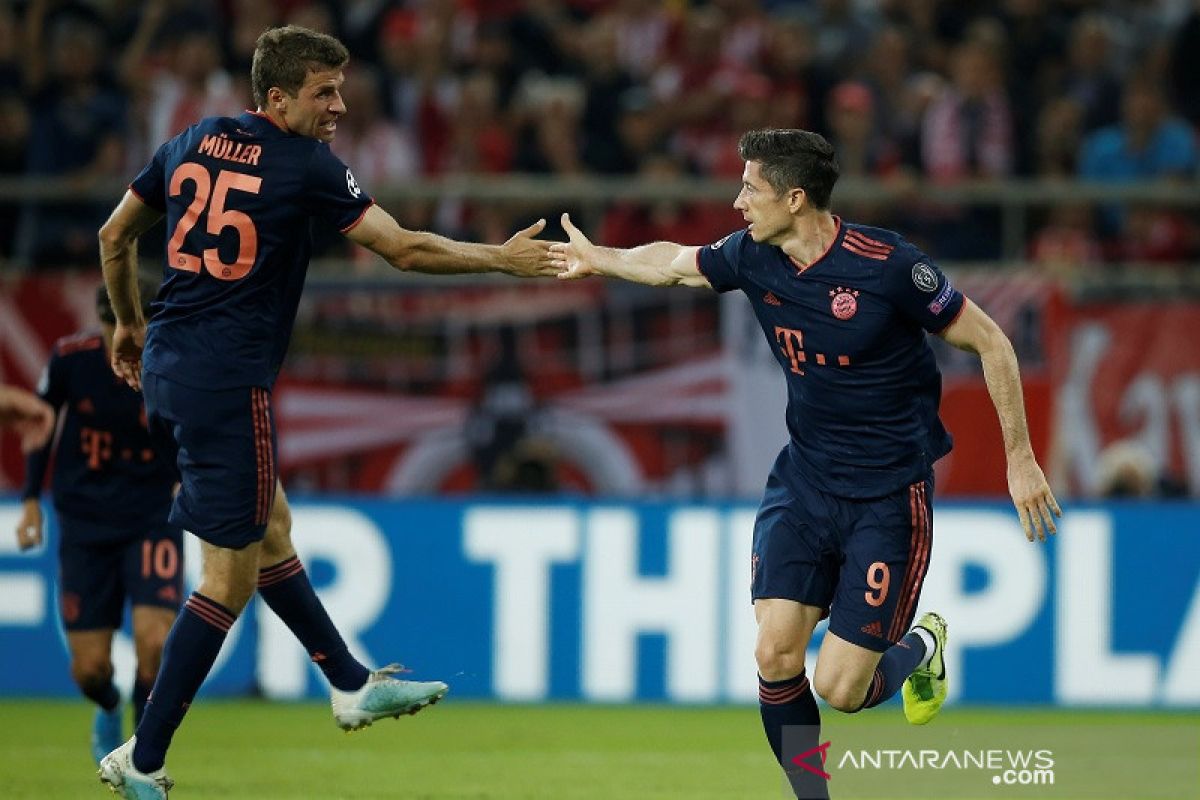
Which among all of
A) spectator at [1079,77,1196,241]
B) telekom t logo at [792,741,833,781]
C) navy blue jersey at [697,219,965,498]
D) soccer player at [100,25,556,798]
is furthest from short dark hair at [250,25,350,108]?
spectator at [1079,77,1196,241]

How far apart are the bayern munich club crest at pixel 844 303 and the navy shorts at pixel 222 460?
202 cm

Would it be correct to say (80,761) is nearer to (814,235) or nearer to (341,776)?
(341,776)

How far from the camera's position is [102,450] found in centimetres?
919

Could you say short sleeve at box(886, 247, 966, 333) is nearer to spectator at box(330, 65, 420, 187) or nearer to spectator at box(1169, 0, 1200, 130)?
spectator at box(330, 65, 420, 187)

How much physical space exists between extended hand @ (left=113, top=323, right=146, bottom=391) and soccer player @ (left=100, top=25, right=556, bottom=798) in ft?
1.37

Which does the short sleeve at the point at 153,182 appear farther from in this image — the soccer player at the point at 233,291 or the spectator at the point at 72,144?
the spectator at the point at 72,144

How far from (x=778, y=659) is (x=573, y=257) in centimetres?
168

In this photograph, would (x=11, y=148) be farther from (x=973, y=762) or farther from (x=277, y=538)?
(x=973, y=762)

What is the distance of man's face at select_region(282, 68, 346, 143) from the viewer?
23.5ft

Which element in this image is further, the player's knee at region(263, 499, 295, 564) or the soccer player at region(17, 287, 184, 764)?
the soccer player at region(17, 287, 184, 764)

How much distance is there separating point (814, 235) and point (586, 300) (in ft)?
18.6

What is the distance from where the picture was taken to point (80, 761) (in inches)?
370

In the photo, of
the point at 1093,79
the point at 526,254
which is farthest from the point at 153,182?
the point at 1093,79

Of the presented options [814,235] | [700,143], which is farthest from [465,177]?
[814,235]
